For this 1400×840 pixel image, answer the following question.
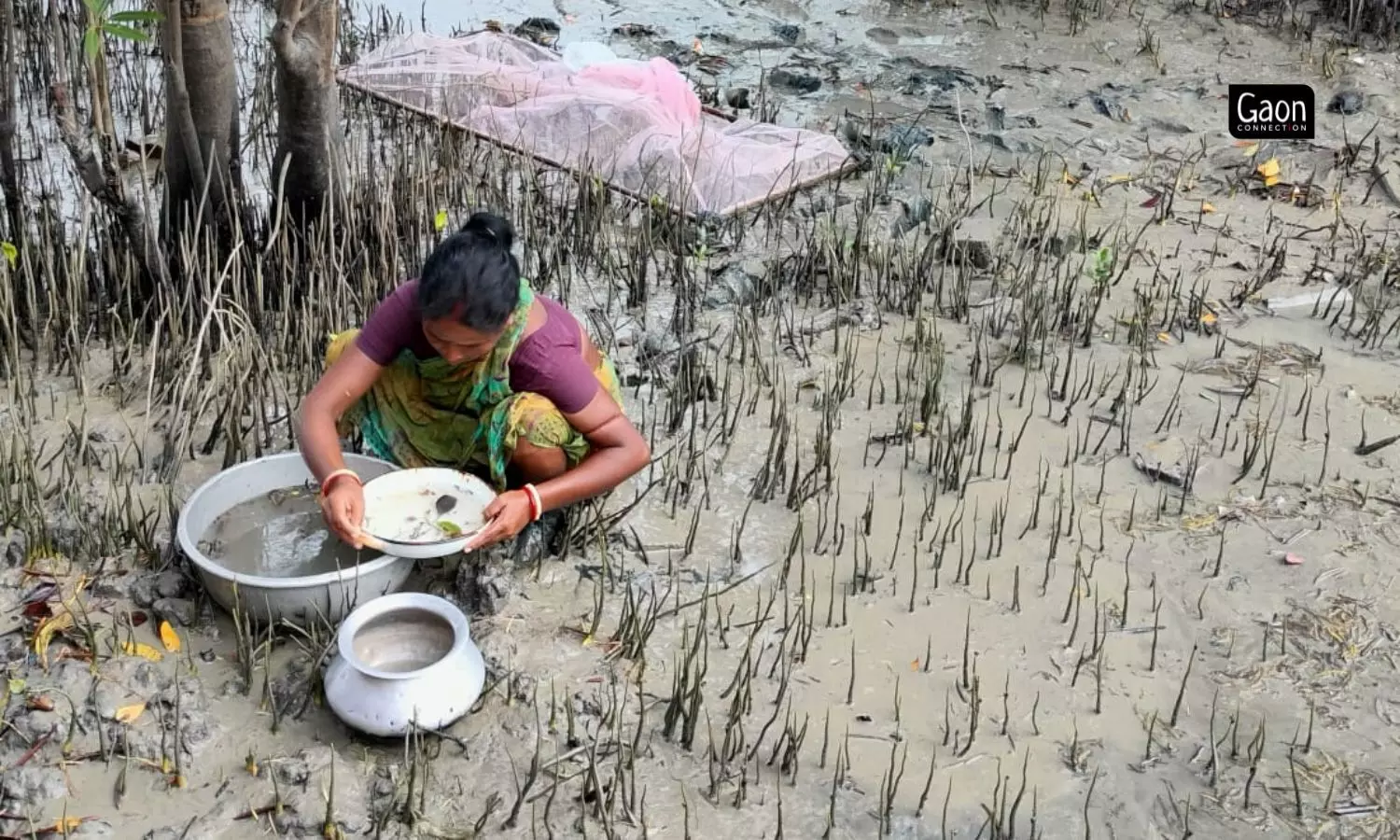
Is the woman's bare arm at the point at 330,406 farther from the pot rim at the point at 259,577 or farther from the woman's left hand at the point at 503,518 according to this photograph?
the woman's left hand at the point at 503,518

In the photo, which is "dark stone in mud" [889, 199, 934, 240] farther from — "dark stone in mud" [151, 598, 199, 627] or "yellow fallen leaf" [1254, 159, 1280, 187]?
"dark stone in mud" [151, 598, 199, 627]

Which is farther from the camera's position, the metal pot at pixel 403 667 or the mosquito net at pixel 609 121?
the mosquito net at pixel 609 121

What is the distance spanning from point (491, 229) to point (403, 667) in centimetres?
90

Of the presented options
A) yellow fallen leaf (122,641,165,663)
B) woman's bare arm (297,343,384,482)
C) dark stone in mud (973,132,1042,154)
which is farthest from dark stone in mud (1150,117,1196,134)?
yellow fallen leaf (122,641,165,663)

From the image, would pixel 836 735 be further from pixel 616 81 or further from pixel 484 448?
pixel 616 81

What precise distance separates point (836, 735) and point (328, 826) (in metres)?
0.98

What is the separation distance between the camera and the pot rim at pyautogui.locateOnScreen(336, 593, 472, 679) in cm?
260

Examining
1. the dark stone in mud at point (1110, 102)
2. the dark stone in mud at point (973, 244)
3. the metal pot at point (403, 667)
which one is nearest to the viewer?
the metal pot at point (403, 667)

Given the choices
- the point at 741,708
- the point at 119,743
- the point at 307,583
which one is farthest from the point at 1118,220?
the point at 119,743

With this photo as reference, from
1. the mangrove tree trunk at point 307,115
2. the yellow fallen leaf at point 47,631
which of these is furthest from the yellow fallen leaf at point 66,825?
the mangrove tree trunk at point 307,115

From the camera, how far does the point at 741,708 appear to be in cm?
273

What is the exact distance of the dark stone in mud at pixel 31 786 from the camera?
2521 millimetres

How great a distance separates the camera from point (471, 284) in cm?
270

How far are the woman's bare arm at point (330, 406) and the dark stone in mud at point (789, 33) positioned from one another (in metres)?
4.35
